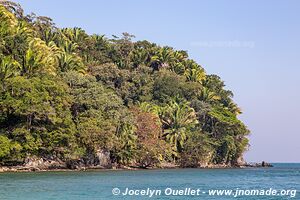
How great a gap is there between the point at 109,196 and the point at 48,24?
56343mm

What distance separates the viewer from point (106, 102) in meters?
56.0

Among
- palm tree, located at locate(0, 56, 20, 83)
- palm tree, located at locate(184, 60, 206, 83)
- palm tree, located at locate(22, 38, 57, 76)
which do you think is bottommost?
palm tree, located at locate(0, 56, 20, 83)

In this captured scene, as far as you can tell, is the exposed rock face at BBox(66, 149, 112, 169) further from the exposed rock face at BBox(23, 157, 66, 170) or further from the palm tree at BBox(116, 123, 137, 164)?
the palm tree at BBox(116, 123, 137, 164)

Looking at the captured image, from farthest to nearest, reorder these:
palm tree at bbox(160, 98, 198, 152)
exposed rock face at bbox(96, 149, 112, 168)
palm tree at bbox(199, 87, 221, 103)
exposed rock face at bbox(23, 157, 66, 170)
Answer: palm tree at bbox(199, 87, 221, 103) → palm tree at bbox(160, 98, 198, 152) → exposed rock face at bbox(96, 149, 112, 168) → exposed rock face at bbox(23, 157, 66, 170)

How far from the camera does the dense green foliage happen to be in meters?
49.8

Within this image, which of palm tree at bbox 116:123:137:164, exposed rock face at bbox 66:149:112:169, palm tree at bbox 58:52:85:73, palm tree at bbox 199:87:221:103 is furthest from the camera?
palm tree at bbox 199:87:221:103

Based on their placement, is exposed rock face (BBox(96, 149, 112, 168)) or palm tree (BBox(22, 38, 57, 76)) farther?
exposed rock face (BBox(96, 149, 112, 168))

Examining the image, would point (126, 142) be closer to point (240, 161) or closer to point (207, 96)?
point (207, 96)

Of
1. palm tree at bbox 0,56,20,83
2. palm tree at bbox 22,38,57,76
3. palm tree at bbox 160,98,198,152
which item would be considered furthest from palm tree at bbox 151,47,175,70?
palm tree at bbox 0,56,20,83

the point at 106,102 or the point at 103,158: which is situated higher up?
the point at 106,102

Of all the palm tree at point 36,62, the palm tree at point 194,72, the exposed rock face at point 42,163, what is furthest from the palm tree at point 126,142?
the palm tree at point 194,72


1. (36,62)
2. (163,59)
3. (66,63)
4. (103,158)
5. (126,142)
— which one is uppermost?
(163,59)

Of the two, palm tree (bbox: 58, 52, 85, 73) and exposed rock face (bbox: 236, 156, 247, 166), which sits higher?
palm tree (bbox: 58, 52, 85, 73)

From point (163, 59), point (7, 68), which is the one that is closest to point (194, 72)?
point (163, 59)
